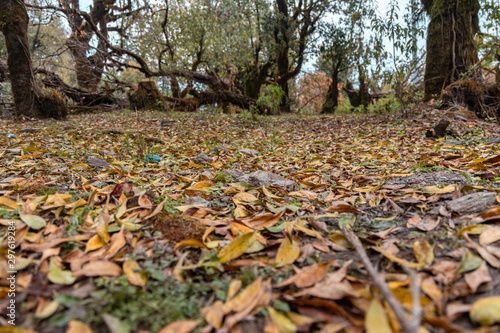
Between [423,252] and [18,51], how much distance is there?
580 cm

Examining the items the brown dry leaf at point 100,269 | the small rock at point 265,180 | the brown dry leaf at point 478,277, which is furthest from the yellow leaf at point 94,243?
the brown dry leaf at point 478,277

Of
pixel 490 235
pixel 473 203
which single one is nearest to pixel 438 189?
pixel 473 203

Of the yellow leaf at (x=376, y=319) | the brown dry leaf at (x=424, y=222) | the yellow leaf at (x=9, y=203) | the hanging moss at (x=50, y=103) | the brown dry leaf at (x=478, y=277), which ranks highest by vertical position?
the hanging moss at (x=50, y=103)

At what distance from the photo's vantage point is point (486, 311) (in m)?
0.67

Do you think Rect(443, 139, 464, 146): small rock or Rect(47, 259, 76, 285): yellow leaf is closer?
Rect(47, 259, 76, 285): yellow leaf

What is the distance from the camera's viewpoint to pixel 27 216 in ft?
3.77

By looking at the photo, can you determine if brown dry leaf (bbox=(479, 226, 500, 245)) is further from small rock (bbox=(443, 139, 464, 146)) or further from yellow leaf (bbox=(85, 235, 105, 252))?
small rock (bbox=(443, 139, 464, 146))

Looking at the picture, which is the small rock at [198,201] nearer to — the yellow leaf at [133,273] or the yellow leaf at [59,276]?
the yellow leaf at [133,273]

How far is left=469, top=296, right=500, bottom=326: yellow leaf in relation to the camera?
649 mm

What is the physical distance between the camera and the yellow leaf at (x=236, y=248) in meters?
0.97

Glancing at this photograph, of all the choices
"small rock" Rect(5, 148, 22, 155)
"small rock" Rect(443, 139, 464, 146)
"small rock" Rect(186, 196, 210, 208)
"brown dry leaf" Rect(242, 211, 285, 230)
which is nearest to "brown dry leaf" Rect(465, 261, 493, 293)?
A: "brown dry leaf" Rect(242, 211, 285, 230)

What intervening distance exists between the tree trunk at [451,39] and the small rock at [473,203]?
4.86 metres

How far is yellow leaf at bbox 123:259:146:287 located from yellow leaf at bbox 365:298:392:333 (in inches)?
23.9

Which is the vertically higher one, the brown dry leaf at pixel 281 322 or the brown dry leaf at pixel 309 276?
the brown dry leaf at pixel 309 276
